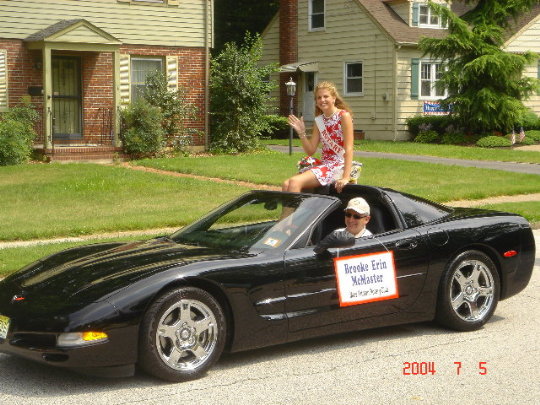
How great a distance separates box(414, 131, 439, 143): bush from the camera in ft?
101

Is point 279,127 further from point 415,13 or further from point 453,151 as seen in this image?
point 453,151

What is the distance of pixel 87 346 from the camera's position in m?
5.41

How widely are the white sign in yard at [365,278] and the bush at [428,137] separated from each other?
80.7 ft

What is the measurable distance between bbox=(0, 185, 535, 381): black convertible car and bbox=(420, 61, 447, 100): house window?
2601cm

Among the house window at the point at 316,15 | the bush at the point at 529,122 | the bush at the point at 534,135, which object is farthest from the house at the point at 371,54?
the bush at the point at 534,135

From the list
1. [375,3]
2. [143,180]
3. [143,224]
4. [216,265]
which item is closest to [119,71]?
[143,180]

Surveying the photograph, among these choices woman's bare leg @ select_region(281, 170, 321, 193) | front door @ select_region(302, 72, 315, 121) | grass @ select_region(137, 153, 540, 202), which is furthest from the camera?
front door @ select_region(302, 72, 315, 121)

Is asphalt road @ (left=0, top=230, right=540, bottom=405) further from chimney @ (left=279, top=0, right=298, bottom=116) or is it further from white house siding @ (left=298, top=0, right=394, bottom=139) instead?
chimney @ (left=279, top=0, right=298, bottom=116)

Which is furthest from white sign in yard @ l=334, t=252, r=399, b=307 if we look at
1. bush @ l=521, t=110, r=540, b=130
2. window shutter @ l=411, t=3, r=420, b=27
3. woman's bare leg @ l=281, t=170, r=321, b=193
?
window shutter @ l=411, t=3, r=420, b=27

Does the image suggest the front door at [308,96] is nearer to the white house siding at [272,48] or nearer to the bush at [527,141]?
the white house siding at [272,48]

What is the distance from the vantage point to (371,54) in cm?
3297

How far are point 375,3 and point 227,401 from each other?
2968 cm

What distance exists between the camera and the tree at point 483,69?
2961 cm

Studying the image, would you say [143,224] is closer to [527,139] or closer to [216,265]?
[216,265]
